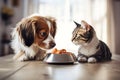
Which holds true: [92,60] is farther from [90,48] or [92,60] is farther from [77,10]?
[77,10]

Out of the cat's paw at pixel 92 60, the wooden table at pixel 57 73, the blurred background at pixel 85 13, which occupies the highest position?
the blurred background at pixel 85 13

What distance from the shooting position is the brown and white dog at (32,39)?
1.35 meters

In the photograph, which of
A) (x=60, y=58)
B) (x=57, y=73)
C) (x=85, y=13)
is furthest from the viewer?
(x=85, y=13)

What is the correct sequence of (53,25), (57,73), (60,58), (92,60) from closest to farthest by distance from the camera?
(57,73) < (60,58) < (92,60) < (53,25)

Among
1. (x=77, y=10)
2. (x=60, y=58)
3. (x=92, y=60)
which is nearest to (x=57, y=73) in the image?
(x=60, y=58)

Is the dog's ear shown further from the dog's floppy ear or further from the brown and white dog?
the dog's floppy ear

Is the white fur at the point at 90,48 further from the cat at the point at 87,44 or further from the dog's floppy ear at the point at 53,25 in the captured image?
the dog's floppy ear at the point at 53,25

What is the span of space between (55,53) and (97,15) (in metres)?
2.42

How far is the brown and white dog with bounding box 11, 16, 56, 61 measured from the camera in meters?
1.35

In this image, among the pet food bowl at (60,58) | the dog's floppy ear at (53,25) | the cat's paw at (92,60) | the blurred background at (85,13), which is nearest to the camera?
the pet food bowl at (60,58)

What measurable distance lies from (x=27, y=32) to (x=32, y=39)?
0.05m

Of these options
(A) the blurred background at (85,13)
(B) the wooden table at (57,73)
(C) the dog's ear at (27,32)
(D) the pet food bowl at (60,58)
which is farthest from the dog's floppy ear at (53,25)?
(A) the blurred background at (85,13)

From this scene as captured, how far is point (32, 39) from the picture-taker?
135 centimetres

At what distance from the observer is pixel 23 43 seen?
1.36 meters
